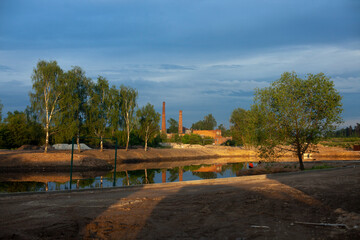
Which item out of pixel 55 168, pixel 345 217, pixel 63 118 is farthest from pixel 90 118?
pixel 345 217

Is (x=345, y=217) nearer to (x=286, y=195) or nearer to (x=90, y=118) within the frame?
(x=286, y=195)

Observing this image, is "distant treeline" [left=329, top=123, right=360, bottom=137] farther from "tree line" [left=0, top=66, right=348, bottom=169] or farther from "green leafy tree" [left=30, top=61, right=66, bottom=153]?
"green leafy tree" [left=30, top=61, right=66, bottom=153]

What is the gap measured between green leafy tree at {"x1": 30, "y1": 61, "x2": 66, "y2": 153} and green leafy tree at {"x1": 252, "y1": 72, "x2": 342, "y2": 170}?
32.7 m

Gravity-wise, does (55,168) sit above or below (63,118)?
below

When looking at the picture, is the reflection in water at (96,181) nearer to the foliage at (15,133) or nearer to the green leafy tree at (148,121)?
the foliage at (15,133)

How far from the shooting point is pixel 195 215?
9.82 m

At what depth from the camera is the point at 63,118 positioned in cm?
4797

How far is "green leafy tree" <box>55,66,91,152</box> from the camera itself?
155ft

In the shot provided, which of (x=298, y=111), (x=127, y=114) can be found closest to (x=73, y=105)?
(x=127, y=114)

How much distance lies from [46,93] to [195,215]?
141 feet

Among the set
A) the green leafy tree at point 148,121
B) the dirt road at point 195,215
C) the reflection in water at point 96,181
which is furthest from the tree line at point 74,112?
the dirt road at point 195,215

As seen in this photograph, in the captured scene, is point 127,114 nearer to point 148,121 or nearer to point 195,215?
point 148,121

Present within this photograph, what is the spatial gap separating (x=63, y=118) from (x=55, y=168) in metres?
9.27

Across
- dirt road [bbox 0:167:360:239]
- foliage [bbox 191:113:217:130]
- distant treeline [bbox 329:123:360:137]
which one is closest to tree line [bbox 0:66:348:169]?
dirt road [bbox 0:167:360:239]
